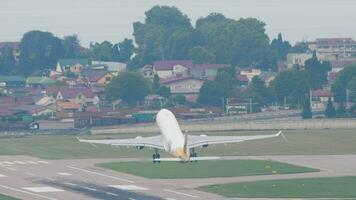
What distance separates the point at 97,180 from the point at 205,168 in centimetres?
1336

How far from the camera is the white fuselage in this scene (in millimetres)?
170375

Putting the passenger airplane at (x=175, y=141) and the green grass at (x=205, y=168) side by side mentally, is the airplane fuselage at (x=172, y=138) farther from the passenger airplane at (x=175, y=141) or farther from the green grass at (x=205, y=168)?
the green grass at (x=205, y=168)

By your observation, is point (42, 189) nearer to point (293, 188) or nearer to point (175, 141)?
point (175, 141)

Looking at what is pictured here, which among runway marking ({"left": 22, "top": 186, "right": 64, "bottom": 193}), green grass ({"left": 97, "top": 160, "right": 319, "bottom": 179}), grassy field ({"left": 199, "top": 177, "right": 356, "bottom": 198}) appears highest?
green grass ({"left": 97, "top": 160, "right": 319, "bottom": 179})

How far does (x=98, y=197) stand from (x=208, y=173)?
2264cm

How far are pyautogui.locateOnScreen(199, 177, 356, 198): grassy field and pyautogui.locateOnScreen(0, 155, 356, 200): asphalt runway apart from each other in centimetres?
293

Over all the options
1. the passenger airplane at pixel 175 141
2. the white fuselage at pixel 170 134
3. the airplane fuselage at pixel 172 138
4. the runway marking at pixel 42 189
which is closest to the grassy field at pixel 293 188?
the airplane fuselage at pixel 172 138

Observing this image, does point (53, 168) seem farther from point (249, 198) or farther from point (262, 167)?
point (249, 198)

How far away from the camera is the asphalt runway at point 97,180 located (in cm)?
15812

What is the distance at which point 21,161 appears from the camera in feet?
644

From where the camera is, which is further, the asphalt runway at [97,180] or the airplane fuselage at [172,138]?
the airplane fuselage at [172,138]

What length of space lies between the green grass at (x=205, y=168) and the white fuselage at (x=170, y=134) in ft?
10.6

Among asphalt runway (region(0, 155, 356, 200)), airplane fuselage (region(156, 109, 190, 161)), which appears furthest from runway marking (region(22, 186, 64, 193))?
airplane fuselage (region(156, 109, 190, 161))

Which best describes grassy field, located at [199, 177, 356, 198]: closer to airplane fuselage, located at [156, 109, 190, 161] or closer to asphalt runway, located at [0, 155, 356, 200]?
asphalt runway, located at [0, 155, 356, 200]
